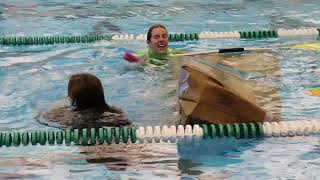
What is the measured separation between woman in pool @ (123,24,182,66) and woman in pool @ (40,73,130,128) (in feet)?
6.75

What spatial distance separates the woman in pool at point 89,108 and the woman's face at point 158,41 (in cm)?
211

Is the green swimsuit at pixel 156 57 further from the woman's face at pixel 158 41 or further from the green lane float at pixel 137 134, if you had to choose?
the green lane float at pixel 137 134

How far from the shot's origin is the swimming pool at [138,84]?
381cm

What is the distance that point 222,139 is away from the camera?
4.08 m

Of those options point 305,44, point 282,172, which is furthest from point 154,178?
point 305,44

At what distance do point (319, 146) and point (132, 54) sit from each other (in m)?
2.94

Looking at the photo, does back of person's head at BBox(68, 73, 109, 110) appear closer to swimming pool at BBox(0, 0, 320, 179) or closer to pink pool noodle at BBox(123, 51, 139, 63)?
swimming pool at BBox(0, 0, 320, 179)

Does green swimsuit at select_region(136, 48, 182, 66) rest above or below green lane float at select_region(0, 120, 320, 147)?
above

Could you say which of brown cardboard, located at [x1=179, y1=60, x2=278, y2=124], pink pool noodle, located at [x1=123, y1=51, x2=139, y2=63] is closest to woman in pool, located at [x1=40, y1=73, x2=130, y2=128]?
brown cardboard, located at [x1=179, y1=60, x2=278, y2=124]

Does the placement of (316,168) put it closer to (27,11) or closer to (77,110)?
(77,110)

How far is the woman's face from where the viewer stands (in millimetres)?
6492

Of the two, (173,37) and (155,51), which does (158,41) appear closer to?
(155,51)

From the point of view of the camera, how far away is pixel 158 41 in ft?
21.3

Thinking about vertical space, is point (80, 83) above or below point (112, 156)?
above
